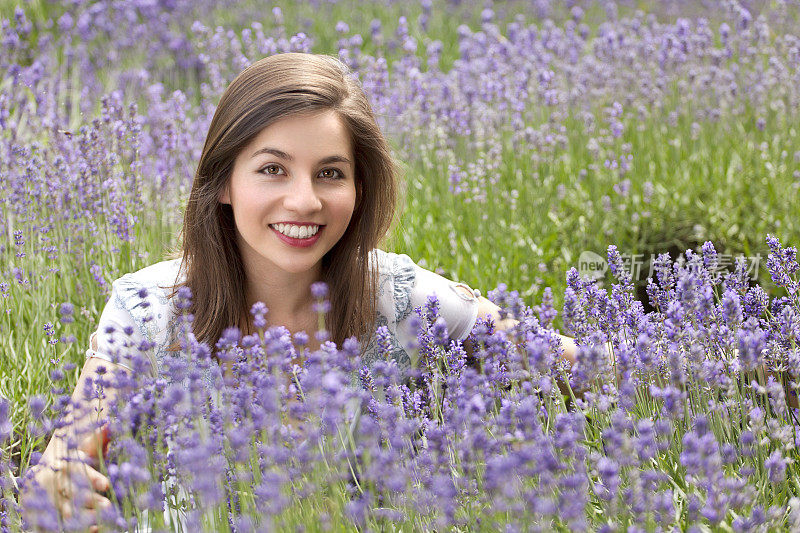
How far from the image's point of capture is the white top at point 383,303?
271 cm

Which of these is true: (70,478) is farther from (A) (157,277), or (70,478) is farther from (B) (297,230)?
(A) (157,277)

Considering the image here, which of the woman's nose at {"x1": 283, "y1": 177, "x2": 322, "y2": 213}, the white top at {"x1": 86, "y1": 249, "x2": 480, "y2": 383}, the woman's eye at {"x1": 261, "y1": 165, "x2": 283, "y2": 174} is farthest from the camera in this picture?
the white top at {"x1": 86, "y1": 249, "x2": 480, "y2": 383}

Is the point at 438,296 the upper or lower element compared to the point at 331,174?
lower

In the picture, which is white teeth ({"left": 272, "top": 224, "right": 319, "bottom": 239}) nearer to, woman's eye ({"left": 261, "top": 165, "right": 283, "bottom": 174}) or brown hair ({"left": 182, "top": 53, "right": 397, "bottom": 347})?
woman's eye ({"left": 261, "top": 165, "right": 283, "bottom": 174})

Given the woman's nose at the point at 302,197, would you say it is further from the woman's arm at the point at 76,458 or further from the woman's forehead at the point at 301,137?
the woman's arm at the point at 76,458

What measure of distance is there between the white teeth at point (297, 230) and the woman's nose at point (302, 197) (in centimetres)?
6

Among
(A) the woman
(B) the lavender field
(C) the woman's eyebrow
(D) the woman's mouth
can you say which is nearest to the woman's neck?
(A) the woman

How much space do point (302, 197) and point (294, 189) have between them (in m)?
0.05

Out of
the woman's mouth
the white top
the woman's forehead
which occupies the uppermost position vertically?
the woman's forehead

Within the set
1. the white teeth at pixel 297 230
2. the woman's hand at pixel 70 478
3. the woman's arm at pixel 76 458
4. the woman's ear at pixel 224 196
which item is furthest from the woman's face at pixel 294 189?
the woman's hand at pixel 70 478

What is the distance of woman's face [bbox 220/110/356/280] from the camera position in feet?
8.07

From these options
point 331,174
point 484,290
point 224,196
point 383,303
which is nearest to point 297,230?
point 331,174

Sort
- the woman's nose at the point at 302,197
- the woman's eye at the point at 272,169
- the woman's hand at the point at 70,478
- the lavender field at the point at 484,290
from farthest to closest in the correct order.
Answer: the woman's eye at the point at 272,169
the woman's nose at the point at 302,197
the woman's hand at the point at 70,478
the lavender field at the point at 484,290

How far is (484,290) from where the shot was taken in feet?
11.8
